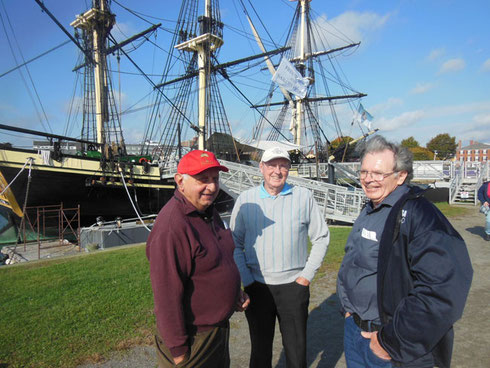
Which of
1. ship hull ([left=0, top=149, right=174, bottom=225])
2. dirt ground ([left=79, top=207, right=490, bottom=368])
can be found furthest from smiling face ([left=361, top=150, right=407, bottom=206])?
ship hull ([left=0, top=149, right=174, bottom=225])

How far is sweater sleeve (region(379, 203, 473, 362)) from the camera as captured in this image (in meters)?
Answer: 1.20

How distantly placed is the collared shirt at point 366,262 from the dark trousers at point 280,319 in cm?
52

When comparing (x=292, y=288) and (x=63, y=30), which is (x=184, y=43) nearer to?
(x=63, y=30)

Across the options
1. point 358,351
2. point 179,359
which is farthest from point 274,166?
point 179,359

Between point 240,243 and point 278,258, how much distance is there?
1.12ft

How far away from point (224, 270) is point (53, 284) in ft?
13.7

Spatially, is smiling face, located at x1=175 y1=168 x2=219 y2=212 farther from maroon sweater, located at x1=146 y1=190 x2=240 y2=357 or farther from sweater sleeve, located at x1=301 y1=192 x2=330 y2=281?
sweater sleeve, located at x1=301 y1=192 x2=330 y2=281

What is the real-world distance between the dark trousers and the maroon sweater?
0.54 meters

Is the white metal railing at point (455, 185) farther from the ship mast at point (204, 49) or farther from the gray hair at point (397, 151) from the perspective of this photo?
the gray hair at point (397, 151)

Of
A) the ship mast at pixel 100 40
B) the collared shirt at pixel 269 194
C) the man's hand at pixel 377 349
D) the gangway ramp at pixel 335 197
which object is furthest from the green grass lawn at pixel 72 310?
the ship mast at pixel 100 40

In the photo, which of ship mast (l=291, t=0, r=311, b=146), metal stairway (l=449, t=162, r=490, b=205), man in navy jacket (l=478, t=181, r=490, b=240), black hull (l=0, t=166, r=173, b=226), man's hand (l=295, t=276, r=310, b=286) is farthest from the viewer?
ship mast (l=291, t=0, r=311, b=146)

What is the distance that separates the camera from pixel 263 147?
22234 mm

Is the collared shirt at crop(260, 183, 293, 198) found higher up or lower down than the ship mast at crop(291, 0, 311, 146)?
lower down

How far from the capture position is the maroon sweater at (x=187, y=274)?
4.98 feet
